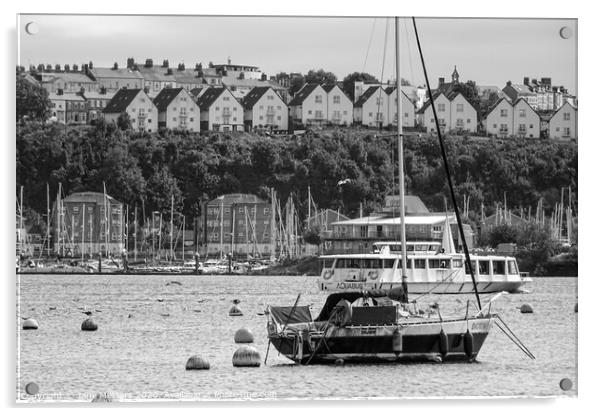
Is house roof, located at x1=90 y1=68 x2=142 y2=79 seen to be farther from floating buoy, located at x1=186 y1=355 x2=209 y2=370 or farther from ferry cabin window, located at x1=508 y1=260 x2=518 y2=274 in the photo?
ferry cabin window, located at x1=508 y1=260 x2=518 y2=274

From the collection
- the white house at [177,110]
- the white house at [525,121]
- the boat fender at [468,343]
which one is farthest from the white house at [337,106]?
the boat fender at [468,343]

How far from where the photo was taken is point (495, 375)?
19.7 metres

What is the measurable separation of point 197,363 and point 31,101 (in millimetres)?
4981

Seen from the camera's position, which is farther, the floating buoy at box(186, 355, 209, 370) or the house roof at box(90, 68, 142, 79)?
the house roof at box(90, 68, 142, 79)

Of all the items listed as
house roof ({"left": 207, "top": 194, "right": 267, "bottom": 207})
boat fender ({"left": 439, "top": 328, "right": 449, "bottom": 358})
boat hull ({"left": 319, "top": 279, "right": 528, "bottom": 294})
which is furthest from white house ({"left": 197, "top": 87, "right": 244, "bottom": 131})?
house roof ({"left": 207, "top": 194, "right": 267, "bottom": 207})

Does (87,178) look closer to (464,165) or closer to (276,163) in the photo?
(276,163)

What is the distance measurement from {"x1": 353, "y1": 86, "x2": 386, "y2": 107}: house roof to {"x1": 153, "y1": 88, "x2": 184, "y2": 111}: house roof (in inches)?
267

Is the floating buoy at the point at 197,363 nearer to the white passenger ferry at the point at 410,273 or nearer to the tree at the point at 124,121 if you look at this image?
the white passenger ferry at the point at 410,273

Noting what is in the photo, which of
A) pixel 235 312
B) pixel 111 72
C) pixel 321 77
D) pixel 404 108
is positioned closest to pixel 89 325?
pixel 111 72

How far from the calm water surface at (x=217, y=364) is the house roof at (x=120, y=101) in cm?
519

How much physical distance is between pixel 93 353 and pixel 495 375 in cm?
673

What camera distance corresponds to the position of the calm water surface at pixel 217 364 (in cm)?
1817

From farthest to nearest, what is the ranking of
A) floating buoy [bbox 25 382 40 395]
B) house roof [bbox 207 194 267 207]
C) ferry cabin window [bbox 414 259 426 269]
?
house roof [bbox 207 194 267 207] → ferry cabin window [bbox 414 259 426 269] → floating buoy [bbox 25 382 40 395]

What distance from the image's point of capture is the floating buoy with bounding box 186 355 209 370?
20.8 m
